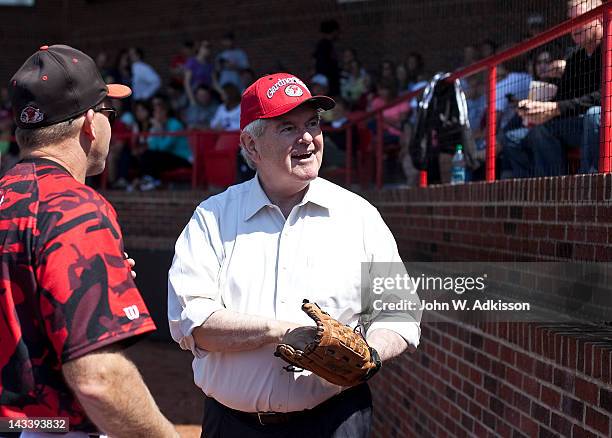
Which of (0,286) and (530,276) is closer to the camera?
(0,286)

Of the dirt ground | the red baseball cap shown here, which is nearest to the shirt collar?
the red baseball cap

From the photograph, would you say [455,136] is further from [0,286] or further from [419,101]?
[0,286]

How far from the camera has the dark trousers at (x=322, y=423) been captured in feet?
11.4

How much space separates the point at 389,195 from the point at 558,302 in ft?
12.3

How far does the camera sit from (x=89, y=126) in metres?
2.70

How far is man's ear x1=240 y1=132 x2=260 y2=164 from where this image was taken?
3746 mm

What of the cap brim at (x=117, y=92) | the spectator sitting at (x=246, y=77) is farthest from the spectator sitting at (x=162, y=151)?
the cap brim at (x=117, y=92)

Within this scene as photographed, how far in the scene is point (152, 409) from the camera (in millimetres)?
2490

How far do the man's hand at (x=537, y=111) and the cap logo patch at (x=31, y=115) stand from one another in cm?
336

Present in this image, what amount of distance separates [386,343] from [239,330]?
55 cm

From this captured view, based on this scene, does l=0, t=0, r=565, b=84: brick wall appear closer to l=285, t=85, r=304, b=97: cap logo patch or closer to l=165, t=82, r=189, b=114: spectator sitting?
l=165, t=82, r=189, b=114: spectator sitting

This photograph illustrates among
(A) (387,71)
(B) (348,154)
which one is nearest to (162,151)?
(A) (387,71)

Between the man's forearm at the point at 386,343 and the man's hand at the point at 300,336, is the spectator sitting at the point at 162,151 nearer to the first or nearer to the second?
the man's forearm at the point at 386,343

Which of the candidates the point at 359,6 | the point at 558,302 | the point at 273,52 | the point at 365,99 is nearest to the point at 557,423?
the point at 558,302
